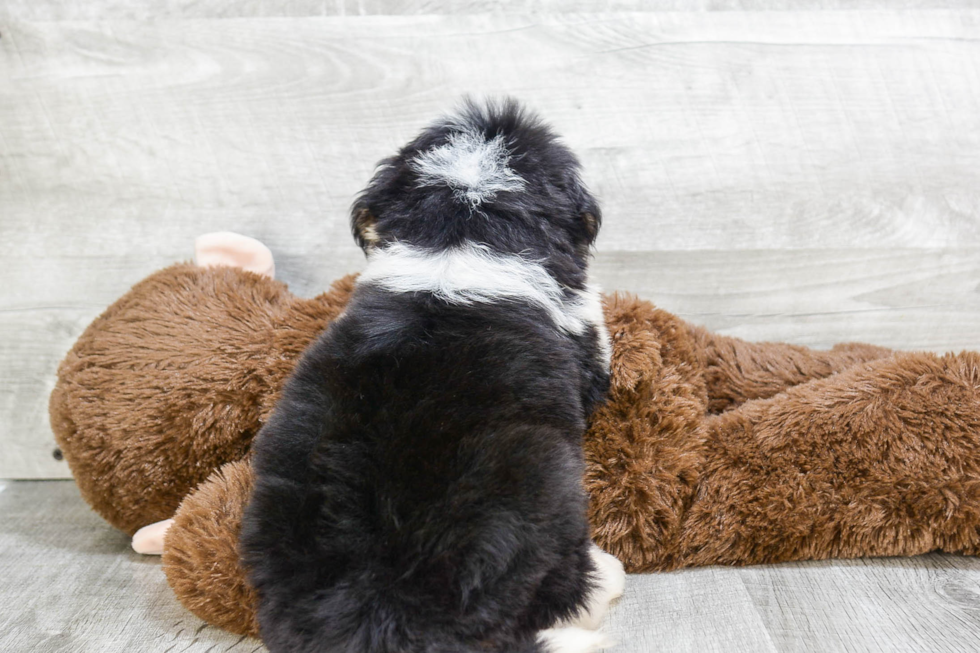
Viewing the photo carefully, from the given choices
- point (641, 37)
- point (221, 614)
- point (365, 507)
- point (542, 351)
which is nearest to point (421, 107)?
point (641, 37)

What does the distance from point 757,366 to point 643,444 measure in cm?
42

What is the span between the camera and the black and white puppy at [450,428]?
3.52 ft

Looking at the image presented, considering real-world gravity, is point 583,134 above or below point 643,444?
above

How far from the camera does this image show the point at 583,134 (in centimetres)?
185

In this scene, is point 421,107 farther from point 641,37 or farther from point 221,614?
point 221,614

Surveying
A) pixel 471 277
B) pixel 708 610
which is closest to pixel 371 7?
pixel 471 277

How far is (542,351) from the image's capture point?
4.29 ft

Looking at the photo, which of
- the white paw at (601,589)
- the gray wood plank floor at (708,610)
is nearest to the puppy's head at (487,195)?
the white paw at (601,589)

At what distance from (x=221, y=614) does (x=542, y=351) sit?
731mm

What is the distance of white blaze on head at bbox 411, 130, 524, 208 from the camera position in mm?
1385

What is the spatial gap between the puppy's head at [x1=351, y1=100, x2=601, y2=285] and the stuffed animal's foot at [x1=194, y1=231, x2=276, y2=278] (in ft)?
1.44

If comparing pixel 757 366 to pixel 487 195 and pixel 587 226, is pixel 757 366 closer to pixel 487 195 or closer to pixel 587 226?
pixel 587 226

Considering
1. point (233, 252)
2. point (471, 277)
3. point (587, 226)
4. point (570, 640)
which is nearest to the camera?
point (570, 640)

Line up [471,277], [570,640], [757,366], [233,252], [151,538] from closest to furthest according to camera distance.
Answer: [570,640] → [471,277] → [151,538] → [757,366] → [233,252]
